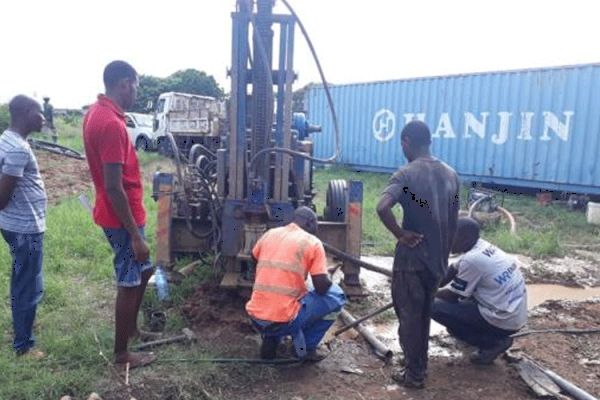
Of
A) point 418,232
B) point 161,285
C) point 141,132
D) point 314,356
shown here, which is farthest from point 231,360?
point 141,132

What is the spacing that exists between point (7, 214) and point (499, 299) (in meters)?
3.40

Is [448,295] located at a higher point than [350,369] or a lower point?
higher

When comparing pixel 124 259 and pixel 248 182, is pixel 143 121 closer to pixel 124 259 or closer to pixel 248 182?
pixel 248 182

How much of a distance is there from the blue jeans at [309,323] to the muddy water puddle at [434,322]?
0.81 m

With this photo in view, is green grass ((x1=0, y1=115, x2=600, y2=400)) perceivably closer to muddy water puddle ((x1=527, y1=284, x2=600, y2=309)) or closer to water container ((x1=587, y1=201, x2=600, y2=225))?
water container ((x1=587, y1=201, x2=600, y2=225))

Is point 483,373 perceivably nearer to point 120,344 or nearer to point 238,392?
point 238,392

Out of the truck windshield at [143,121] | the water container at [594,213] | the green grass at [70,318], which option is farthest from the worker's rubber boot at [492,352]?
the truck windshield at [143,121]

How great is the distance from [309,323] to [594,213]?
26.2 ft

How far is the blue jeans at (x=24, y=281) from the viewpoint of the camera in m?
3.60

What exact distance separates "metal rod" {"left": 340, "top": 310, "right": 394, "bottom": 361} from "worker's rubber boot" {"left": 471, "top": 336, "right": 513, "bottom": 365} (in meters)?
0.64

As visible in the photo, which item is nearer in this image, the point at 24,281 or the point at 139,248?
the point at 139,248

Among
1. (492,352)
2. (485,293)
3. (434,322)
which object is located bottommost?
(434,322)

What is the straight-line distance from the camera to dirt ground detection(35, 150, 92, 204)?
11.7 meters

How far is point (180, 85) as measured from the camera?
32.0 m
